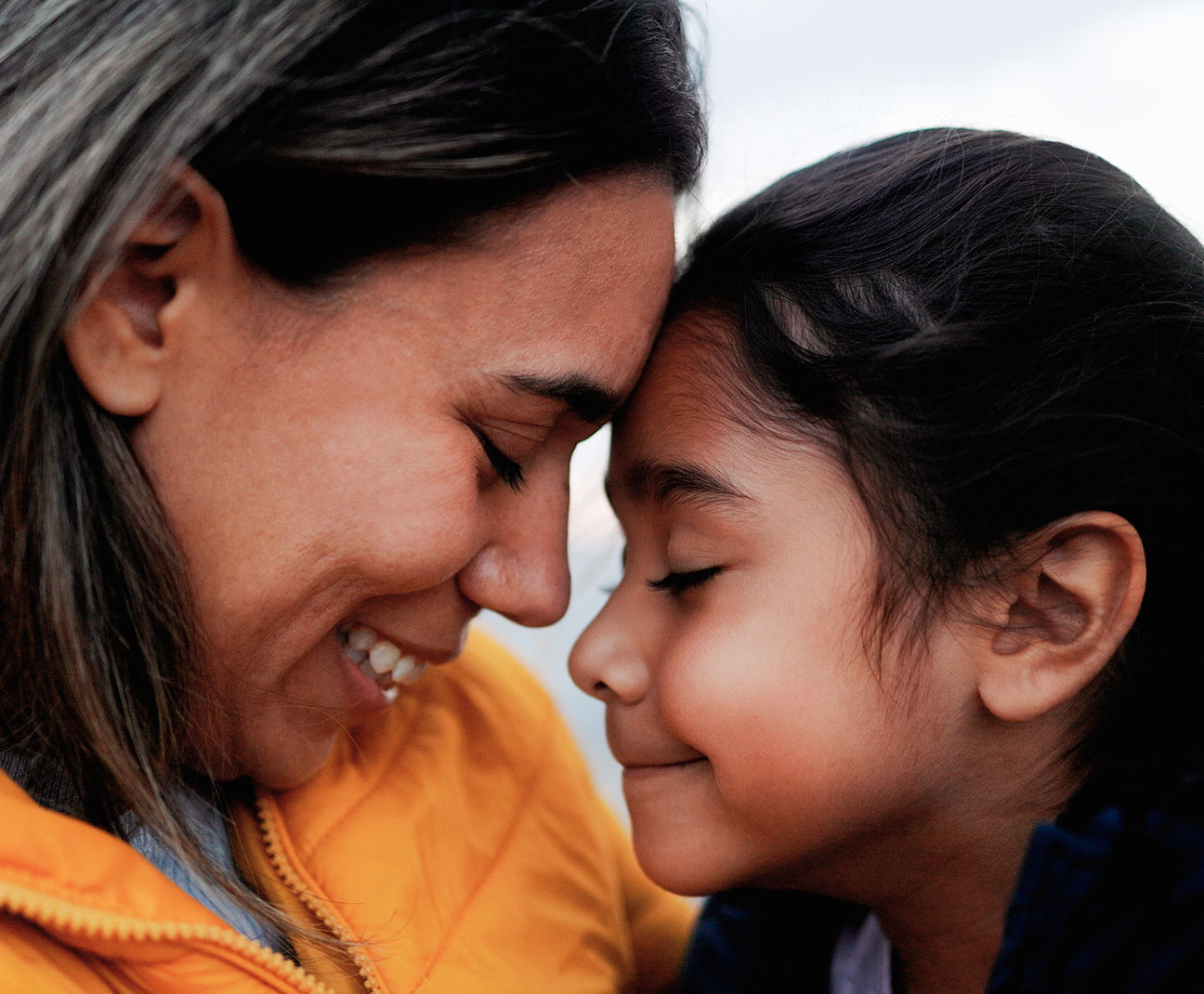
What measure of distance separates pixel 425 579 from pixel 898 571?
550mm

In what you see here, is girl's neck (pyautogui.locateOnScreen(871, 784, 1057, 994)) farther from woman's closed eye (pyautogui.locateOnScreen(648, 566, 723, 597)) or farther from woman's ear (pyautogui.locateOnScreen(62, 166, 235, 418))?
woman's ear (pyautogui.locateOnScreen(62, 166, 235, 418))

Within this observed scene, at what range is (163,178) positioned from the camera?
1.00m

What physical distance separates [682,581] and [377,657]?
1.28 ft

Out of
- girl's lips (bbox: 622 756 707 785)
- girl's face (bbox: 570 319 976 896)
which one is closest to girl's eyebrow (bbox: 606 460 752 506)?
girl's face (bbox: 570 319 976 896)

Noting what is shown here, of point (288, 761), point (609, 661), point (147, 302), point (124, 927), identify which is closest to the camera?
point (124, 927)

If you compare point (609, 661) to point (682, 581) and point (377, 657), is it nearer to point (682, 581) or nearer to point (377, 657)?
point (682, 581)

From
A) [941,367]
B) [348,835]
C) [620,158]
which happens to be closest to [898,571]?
[941,367]

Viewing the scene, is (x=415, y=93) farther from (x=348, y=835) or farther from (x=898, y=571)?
(x=348, y=835)

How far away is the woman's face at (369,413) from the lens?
3.63ft

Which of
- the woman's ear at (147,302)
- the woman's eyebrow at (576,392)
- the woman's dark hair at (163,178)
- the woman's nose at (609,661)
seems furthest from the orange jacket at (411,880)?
the woman's eyebrow at (576,392)

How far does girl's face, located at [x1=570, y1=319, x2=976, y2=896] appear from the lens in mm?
1319

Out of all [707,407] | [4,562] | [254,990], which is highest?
[707,407]

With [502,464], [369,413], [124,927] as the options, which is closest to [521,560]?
[502,464]

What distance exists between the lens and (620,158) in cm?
120
